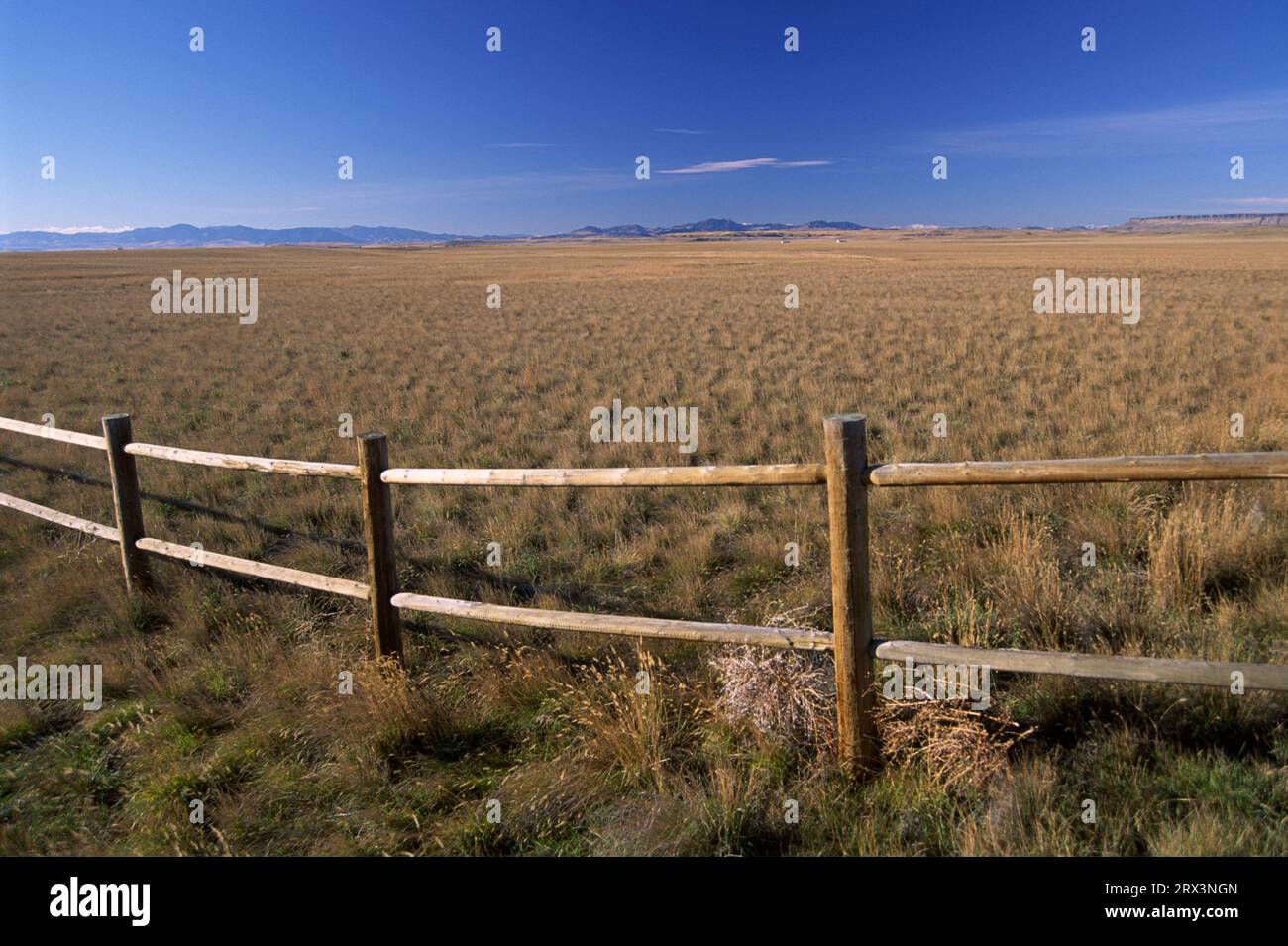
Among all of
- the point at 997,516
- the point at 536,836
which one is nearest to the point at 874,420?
the point at 997,516

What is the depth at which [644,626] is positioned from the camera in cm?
400

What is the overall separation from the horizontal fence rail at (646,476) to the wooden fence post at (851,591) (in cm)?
14

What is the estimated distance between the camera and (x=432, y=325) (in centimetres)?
2614

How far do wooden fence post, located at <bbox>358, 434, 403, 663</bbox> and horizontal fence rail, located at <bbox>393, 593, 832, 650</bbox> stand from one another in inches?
5.1

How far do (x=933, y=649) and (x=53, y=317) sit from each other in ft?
115

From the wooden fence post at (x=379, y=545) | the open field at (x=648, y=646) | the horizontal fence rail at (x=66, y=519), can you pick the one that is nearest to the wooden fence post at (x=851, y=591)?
the open field at (x=648, y=646)

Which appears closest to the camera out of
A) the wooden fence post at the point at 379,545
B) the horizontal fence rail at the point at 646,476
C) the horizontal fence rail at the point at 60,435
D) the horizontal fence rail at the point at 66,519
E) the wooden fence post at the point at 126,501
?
the horizontal fence rail at the point at 646,476

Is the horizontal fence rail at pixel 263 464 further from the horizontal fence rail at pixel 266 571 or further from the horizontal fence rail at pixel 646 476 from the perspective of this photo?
the horizontal fence rail at pixel 266 571

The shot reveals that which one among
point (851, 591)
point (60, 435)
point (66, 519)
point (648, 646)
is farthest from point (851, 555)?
point (60, 435)

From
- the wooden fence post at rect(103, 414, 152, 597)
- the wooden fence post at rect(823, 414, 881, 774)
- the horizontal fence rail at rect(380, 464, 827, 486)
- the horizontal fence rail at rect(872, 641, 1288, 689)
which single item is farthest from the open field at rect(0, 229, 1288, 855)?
the horizontal fence rail at rect(380, 464, 827, 486)

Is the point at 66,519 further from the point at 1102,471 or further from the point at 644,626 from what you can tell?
the point at 1102,471

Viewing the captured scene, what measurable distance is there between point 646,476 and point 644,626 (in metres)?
0.73

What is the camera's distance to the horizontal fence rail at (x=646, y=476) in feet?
12.1

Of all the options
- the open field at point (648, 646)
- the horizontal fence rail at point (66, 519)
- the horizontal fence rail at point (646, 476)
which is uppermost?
the horizontal fence rail at point (646, 476)
